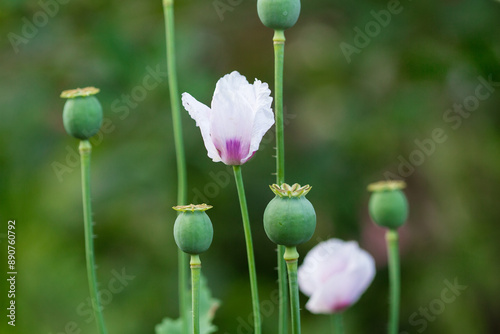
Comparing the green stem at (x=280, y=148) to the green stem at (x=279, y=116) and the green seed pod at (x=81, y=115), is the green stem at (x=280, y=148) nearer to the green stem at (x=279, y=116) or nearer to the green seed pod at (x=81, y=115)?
the green stem at (x=279, y=116)

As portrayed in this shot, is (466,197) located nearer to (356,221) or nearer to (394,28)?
(356,221)

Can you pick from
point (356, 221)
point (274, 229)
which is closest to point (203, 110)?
point (274, 229)

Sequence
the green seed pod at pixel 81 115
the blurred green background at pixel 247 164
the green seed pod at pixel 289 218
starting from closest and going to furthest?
the green seed pod at pixel 289 218, the green seed pod at pixel 81 115, the blurred green background at pixel 247 164

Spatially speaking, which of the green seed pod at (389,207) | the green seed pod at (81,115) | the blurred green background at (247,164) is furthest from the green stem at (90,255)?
the blurred green background at (247,164)

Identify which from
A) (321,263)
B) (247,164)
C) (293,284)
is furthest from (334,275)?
(247,164)

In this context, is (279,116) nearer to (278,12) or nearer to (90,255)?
(278,12)

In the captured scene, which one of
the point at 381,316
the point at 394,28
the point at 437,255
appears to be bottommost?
the point at 381,316

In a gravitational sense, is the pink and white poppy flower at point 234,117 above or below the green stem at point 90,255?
above
